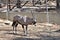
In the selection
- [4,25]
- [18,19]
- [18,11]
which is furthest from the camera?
[18,11]

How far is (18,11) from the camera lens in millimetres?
14758

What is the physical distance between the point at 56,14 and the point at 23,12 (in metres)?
2.11

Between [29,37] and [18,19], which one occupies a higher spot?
[18,19]

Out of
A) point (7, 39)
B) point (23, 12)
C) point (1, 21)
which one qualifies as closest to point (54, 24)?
point (23, 12)

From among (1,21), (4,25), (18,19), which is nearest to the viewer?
(18,19)

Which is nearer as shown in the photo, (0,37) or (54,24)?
(0,37)

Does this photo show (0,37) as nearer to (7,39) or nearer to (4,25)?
(7,39)

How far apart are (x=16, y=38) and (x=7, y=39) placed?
37 centimetres

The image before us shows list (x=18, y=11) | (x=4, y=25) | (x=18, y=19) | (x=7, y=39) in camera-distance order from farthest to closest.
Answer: (x=18, y=11)
(x=4, y=25)
(x=18, y=19)
(x=7, y=39)

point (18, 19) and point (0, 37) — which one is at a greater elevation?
point (18, 19)

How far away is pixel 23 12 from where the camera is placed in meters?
14.3

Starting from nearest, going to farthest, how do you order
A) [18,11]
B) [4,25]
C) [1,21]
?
[4,25]
[1,21]
[18,11]

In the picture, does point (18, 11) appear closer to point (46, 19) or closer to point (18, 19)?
point (46, 19)

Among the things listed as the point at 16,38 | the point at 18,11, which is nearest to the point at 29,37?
the point at 16,38
